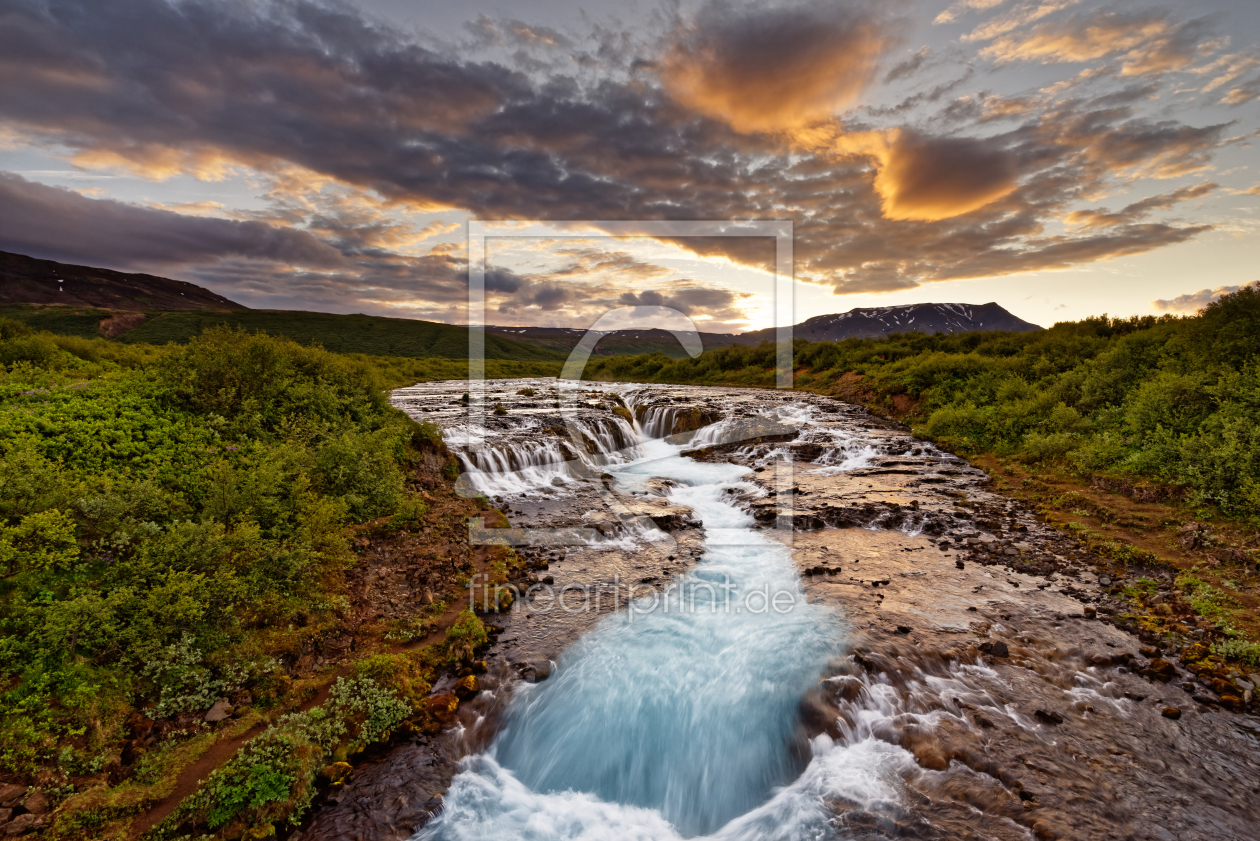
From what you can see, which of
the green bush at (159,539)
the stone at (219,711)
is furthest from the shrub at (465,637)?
the stone at (219,711)

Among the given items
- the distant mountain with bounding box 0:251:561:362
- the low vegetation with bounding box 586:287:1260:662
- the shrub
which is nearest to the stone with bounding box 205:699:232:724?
the shrub

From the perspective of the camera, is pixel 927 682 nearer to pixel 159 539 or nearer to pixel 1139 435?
pixel 159 539

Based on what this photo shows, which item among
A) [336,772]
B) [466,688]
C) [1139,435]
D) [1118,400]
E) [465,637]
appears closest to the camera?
[336,772]

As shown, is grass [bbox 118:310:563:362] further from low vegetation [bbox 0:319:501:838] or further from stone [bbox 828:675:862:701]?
stone [bbox 828:675:862:701]

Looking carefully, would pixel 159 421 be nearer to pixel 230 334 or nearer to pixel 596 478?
pixel 230 334

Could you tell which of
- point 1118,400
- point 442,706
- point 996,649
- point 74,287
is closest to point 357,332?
point 74,287

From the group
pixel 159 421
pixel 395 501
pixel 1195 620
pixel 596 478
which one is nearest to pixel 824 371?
pixel 596 478

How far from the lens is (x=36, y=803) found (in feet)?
15.8

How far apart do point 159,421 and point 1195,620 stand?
21.4 metres

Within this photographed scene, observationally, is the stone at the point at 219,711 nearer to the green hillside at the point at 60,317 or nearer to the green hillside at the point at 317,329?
the green hillside at the point at 317,329

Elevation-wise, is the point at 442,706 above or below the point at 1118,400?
below

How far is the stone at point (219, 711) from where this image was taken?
20.8 ft

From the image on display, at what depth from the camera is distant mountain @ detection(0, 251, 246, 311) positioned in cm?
14712

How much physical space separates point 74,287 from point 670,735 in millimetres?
243808
